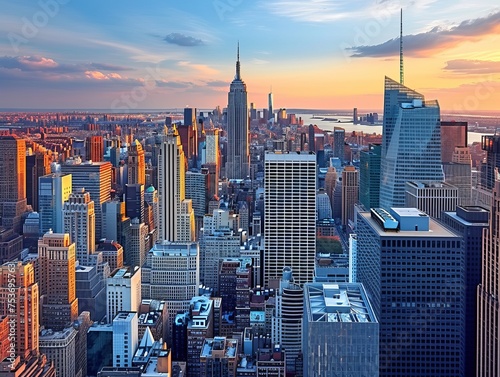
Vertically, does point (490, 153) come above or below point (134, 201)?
above

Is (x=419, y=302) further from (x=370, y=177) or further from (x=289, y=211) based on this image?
(x=370, y=177)

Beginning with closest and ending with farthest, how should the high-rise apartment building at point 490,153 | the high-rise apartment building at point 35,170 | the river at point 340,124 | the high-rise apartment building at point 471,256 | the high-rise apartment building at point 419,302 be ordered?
the high-rise apartment building at point 471,256 → the high-rise apartment building at point 419,302 → the high-rise apartment building at point 490,153 → the river at point 340,124 → the high-rise apartment building at point 35,170

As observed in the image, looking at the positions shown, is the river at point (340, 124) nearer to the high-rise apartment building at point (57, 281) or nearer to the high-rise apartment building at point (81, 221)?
the high-rise apartment building at point (81, 221)

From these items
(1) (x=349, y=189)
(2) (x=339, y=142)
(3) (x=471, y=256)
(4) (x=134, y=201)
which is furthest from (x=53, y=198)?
(3) (x=471, y=256)

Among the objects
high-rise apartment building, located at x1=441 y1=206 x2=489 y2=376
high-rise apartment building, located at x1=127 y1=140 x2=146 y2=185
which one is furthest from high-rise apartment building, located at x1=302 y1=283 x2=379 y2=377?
high-rise apartment building, located at x1=127 y1=140 x2=146 y2=185

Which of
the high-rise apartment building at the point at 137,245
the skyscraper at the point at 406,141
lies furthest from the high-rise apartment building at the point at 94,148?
the skyscraper at the point at 406,141
